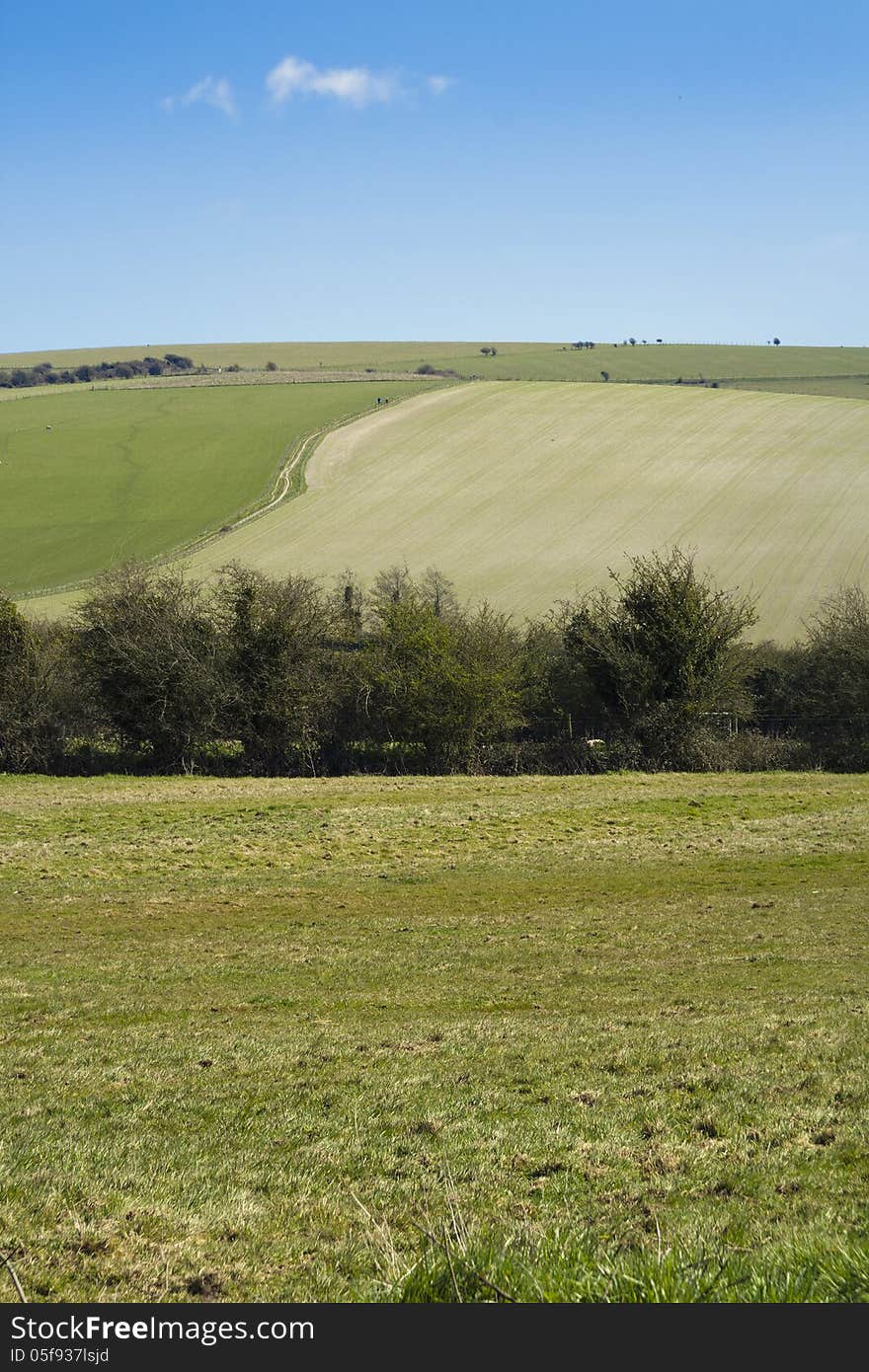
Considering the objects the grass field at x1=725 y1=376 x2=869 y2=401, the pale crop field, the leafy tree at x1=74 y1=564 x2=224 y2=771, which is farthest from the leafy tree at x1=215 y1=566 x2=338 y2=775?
the grass field at x1=725 y1=376 x2=869 y2=401

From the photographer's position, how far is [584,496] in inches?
3775

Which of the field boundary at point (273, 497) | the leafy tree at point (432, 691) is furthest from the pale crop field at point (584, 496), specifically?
the leafy tree at point (432, 691)

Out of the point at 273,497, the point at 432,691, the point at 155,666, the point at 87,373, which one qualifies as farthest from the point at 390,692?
the point at 87,373

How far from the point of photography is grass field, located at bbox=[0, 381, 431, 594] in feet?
295

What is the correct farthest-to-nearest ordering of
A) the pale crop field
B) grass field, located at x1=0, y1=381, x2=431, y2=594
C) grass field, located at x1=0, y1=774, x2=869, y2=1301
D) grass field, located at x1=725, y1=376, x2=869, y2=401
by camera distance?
grass field, located at x1=725, y1=376, x2=869, y2=401 → grass field, located at x1=0, y1=381, x2=431, y2=594 → the pale crop field → grass field, located at x1=0, y1=774, x2=869, y2=1301

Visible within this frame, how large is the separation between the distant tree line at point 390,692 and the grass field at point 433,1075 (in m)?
21.4

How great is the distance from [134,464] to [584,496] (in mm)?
49402

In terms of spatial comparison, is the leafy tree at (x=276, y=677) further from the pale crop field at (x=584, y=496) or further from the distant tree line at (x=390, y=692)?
the pale crop field at (x=584, y=496)

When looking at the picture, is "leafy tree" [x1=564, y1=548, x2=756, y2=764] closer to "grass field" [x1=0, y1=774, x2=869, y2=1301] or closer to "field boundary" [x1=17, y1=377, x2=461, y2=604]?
"grass field" [x1=0, y1=774, x2=869, y2=1301]

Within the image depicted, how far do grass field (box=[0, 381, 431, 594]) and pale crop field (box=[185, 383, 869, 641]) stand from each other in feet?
23.6

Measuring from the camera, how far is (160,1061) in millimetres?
10812

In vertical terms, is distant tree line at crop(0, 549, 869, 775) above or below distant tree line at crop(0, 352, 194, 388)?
below

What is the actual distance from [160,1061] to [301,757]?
125ft

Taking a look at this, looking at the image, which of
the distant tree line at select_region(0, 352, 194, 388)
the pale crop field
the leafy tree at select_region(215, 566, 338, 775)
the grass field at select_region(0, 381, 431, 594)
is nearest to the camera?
the leafy tree at select_region(215, 566, 338, 775)
